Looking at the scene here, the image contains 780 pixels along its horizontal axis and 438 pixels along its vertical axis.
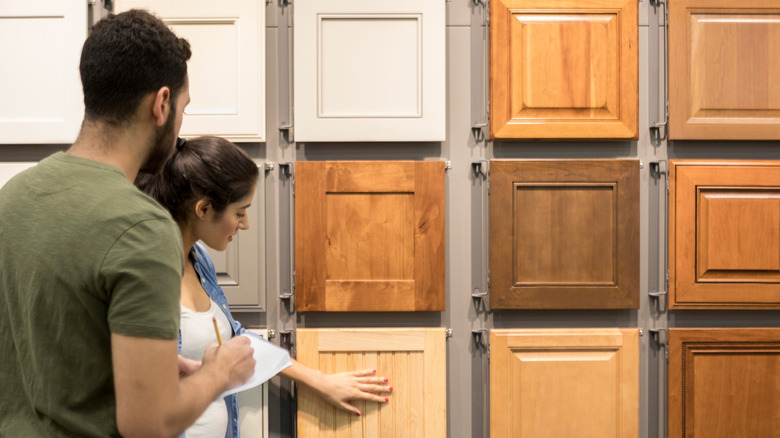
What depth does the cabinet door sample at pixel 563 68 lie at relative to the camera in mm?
1826

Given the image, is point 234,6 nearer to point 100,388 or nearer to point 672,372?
point 100,388

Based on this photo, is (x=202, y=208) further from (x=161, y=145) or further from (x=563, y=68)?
(x=563, y=68)

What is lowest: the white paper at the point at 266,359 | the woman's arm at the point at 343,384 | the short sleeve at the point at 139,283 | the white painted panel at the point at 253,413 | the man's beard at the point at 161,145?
the white painted panel at the point at 253,413

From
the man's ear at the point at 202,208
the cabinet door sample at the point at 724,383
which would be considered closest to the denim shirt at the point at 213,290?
the man's ear at the point at 202,208

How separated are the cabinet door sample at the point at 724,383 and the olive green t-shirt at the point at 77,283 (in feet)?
5.35

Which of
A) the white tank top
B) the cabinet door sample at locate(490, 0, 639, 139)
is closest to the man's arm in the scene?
the white tank top

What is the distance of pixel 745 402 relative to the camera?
1.83 metres

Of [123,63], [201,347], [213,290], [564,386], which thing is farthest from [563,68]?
[123,63]

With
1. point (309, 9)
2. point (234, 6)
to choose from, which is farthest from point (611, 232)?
point (234, 6)

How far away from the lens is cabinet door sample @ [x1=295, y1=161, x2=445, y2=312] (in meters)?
1.82

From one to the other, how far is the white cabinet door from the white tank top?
856 mm

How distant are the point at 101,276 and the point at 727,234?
69.3 inches

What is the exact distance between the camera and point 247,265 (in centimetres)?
184

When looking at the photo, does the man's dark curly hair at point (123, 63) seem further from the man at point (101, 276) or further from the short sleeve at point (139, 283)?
the short sleeve at point (139, 283)
